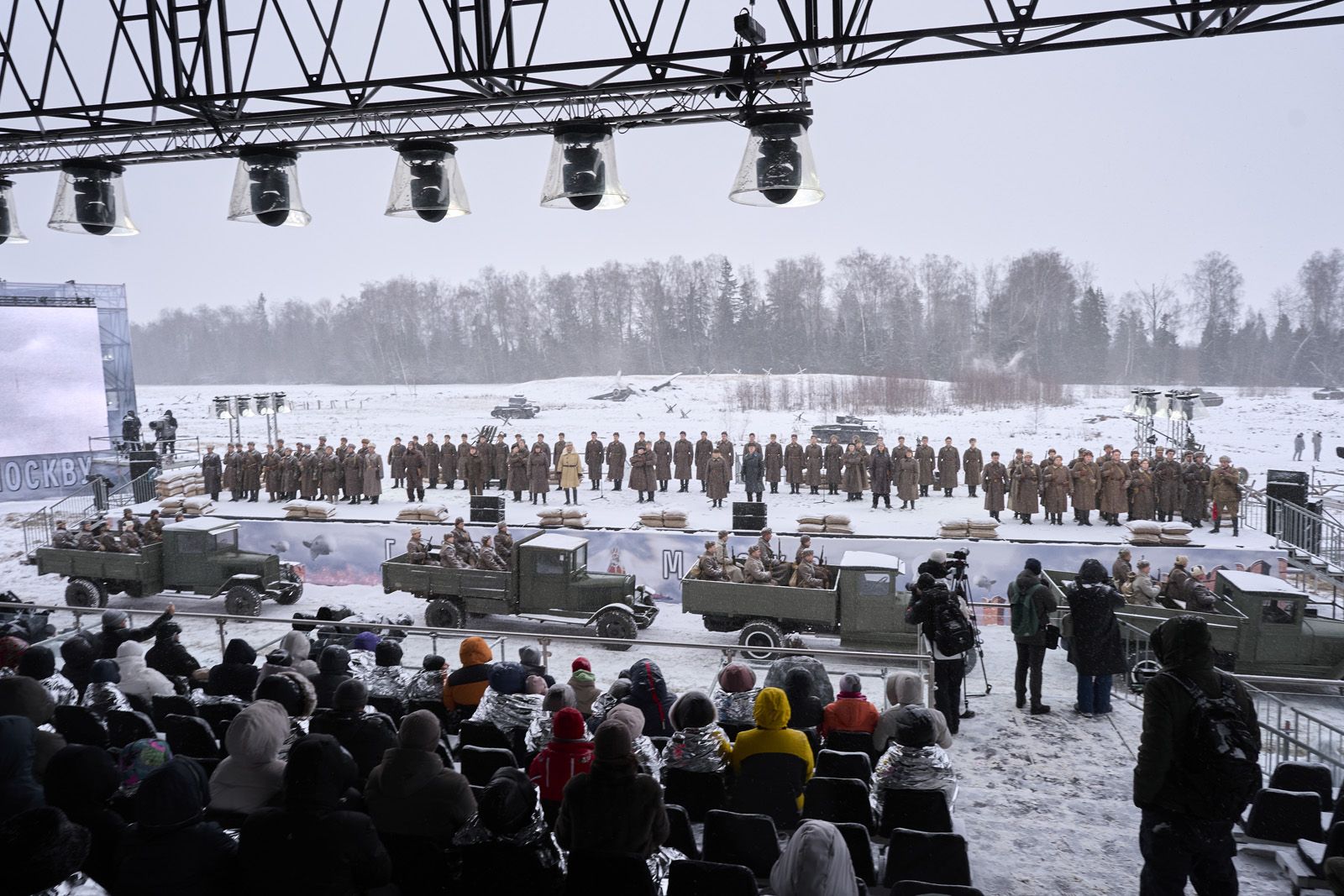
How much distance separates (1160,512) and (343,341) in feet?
152

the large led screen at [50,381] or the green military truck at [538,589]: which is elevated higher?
the large led screen at [50,381]

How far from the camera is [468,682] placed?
245 inches

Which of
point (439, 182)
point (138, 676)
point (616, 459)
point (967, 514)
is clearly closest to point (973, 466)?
point (967, 514)

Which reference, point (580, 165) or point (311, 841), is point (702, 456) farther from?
point (311, 841)

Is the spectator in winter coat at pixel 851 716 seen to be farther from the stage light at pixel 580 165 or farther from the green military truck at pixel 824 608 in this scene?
the green military truck at pixel 824 608

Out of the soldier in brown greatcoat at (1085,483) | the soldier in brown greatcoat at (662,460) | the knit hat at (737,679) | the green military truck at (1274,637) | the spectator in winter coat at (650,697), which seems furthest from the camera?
the soldier in brown greatcoat at (662,460)

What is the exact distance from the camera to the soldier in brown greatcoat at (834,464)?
2125cm

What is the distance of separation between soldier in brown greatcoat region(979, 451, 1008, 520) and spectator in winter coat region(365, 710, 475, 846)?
1678cm

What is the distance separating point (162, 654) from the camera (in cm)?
727

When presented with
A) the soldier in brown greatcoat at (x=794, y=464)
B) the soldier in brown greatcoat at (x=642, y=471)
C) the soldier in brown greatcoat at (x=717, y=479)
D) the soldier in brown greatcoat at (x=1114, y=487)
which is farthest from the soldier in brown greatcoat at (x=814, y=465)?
the soldier in brown greatcoat at (x=1114, y=487)

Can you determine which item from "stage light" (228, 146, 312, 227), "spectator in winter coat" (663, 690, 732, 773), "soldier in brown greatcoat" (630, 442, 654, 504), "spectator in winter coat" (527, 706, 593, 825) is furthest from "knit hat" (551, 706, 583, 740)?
"soldier in brown greatcoat" (630, 442, 654, 504)

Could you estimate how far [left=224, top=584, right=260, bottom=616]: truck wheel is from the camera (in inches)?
571

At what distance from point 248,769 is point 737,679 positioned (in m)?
2.81

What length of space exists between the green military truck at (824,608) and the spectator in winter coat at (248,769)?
7.65 m
